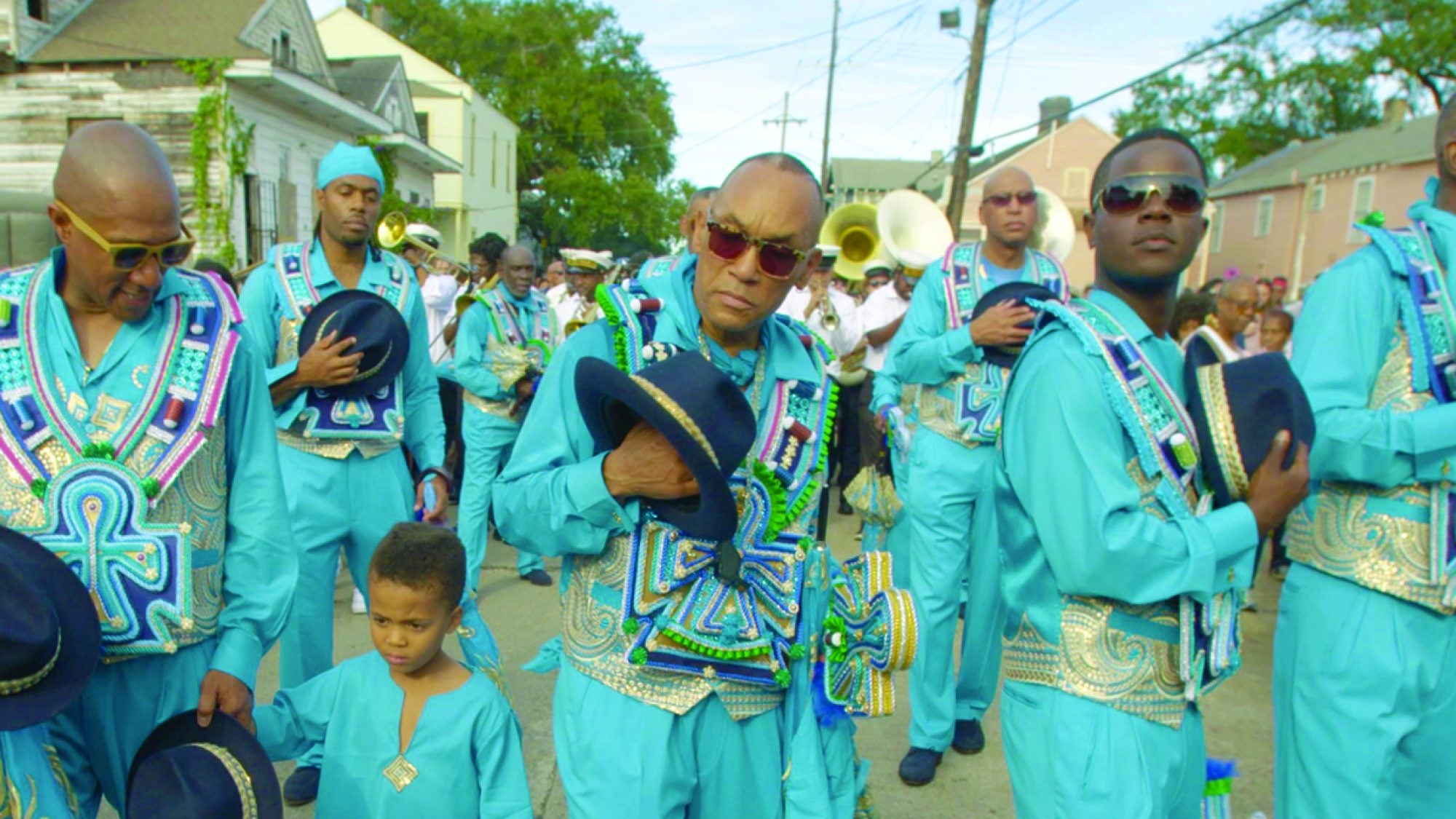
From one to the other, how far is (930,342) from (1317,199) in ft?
129

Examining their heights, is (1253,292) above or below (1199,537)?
above

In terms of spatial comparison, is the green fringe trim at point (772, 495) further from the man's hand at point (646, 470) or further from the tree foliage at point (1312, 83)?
the tree foliage at point (1312, 83)

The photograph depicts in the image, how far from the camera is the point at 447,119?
37250mm

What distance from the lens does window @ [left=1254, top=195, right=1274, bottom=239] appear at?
3975 cm

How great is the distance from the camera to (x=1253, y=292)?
782 cm

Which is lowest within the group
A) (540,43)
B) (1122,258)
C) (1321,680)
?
(1321,680)

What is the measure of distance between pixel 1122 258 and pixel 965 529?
2137mm

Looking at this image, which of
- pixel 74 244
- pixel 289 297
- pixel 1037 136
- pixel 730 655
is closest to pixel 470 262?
pixel 289 297

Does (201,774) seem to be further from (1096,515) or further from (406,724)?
(1096,515)

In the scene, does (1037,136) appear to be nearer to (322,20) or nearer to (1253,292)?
(322,20)

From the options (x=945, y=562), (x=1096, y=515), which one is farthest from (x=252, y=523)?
(x=945, y=562)

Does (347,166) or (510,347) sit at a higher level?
(347,166)

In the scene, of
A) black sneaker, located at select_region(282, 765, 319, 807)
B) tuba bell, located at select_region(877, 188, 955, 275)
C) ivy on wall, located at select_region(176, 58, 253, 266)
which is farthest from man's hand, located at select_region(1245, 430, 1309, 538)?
ivy on wall, located at select_region(176, 58, 253, 266)

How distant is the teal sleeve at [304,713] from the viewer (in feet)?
8.72
